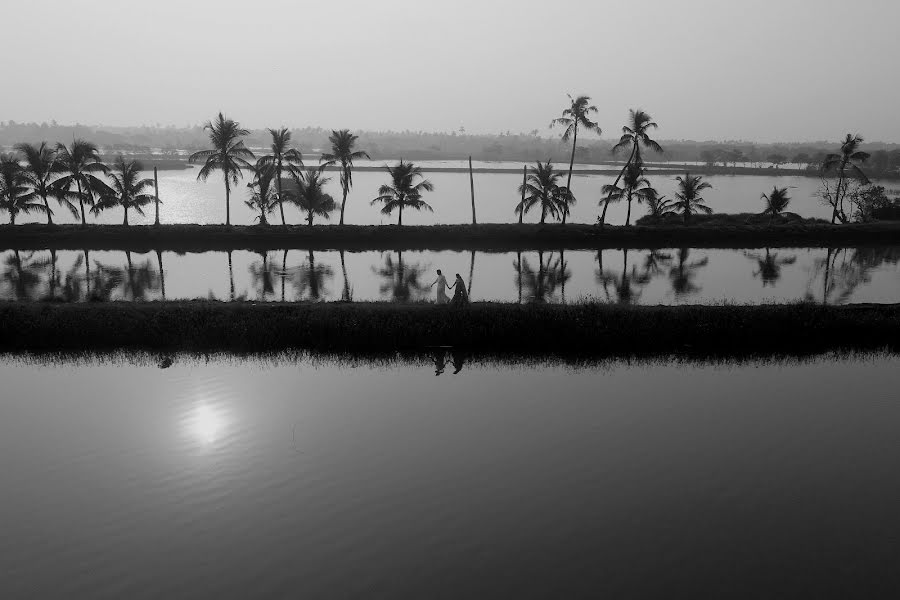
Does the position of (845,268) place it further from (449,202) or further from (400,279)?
(449,202)

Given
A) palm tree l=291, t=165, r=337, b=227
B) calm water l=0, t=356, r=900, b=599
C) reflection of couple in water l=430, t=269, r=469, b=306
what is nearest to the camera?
calm water l=0, t=356, r=900, b=599

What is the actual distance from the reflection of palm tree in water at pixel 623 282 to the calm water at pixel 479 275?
4 centimetres

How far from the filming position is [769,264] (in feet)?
103

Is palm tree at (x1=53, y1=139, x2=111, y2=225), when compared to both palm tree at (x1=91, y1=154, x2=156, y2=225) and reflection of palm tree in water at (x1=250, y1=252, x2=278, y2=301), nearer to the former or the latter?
palm tree at (x1=91, y1=154, x2=156, y2=225)

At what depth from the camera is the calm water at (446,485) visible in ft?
28.7

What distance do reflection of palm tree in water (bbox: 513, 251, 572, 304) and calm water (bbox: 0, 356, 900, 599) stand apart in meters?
8.60

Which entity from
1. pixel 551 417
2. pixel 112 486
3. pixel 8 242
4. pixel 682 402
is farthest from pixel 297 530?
pixel 8 242

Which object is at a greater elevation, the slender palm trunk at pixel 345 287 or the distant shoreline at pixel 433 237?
the distant shoreline at pixel 433 237

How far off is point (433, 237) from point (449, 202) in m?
26.8

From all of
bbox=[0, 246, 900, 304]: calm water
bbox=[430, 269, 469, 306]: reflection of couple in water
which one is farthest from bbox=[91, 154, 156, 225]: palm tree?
bbox=[430, 269, 469, 306]: reflection of couple in water

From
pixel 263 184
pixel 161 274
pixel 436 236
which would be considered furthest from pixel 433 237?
pixel 161 274

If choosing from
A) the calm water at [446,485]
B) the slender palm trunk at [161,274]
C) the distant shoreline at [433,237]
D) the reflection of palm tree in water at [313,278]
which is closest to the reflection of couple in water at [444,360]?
the calm water at [446,485]

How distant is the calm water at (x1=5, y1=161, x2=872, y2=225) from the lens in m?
50.1

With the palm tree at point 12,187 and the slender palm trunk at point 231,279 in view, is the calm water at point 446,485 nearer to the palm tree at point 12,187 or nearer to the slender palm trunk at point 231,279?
the slender palm trunk at point 231,279
